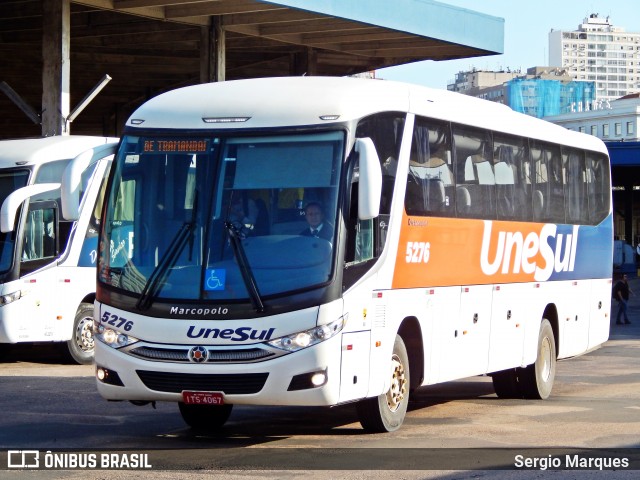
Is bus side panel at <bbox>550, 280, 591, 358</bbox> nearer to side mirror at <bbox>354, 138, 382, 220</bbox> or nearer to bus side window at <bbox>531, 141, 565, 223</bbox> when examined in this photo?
bus side window at <bbox>531, 141, 565, 223</bbox>

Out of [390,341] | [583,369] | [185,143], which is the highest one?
[185,143]

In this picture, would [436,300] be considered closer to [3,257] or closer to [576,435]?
[576,435]

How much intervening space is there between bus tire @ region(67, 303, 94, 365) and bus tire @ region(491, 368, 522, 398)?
7276 mm

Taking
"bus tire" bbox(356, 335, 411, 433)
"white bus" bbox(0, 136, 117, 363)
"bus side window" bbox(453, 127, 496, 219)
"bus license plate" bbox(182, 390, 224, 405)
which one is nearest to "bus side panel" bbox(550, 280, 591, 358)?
"bus side window" bbox(453, 127, 496, 219)

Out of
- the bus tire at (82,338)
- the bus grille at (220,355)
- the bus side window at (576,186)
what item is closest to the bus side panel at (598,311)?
the bus side window at (576,186)

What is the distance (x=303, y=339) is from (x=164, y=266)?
135 centimetres

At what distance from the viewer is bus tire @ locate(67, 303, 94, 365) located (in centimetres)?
2012

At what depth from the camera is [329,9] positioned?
2919 cm

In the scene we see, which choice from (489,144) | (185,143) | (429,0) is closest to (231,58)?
(429,0)

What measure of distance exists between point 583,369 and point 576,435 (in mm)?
9555

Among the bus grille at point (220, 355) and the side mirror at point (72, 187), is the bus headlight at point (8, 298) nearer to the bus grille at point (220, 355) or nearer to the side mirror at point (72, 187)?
the side mirror at point (72, 187)

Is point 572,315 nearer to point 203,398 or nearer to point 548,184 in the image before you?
point 548,184

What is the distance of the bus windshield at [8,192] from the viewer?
1911 cm

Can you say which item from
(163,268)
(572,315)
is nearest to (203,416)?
(163,268)
